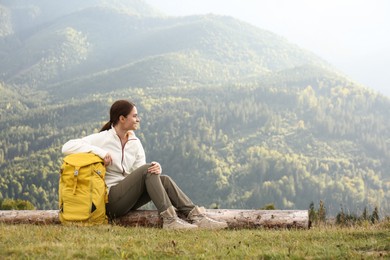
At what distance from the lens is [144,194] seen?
31.5 feet

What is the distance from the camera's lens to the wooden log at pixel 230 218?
9.75 metres

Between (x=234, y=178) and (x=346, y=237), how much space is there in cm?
18229

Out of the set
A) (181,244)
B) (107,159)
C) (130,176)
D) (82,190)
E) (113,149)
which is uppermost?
(113,149)

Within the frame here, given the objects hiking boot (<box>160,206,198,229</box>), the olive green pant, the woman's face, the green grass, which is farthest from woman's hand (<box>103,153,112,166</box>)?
hiking boot (<box>160,206,198,229</box>)

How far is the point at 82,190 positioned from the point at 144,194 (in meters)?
1.17

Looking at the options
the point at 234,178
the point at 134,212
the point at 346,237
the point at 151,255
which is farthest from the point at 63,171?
the point at 234,178

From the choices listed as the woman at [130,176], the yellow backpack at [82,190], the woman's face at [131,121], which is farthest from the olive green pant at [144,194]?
the woman's face at [131,121]

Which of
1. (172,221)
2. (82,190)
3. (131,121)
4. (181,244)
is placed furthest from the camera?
(131,121)

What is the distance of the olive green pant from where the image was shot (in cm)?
919

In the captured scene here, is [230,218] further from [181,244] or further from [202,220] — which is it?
[181,244]

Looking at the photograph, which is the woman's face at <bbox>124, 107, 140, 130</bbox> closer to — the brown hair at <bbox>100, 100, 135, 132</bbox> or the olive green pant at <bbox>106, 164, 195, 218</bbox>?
the brown hair at <bbox>100, 100, 135, 132</bbox>

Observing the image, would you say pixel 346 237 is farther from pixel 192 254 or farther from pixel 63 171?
pixel 63 171

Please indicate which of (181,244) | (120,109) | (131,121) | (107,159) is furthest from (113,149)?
(181,244)

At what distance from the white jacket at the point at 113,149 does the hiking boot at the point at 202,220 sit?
125cm
